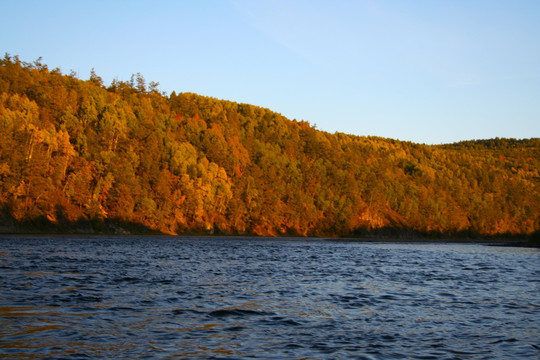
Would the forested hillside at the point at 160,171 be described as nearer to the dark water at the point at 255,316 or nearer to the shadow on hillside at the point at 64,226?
the shadow on hillside at the point at 64,226

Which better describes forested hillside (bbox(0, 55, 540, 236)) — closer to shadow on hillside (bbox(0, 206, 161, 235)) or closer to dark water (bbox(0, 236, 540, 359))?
shadow on hillside (bbox(0, 206, 161, 235))

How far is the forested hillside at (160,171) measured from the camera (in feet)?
347

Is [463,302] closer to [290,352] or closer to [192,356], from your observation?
[290,352]

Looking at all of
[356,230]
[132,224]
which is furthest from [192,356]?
[356,230]

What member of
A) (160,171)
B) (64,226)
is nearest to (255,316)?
(64,226)

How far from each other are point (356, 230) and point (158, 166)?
233 feet

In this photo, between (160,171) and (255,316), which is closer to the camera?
(255,316)

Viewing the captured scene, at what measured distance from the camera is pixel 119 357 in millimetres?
13344

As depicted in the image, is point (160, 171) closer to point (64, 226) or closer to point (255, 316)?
point (64, 226)

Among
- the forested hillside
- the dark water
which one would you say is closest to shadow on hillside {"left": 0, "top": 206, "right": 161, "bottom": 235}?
the forested hillside

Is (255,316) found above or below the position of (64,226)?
below

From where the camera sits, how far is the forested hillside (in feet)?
347

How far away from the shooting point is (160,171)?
133 metres

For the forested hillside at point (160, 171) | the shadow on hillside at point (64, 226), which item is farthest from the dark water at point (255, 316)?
the forested hillside at point (160, 171)
